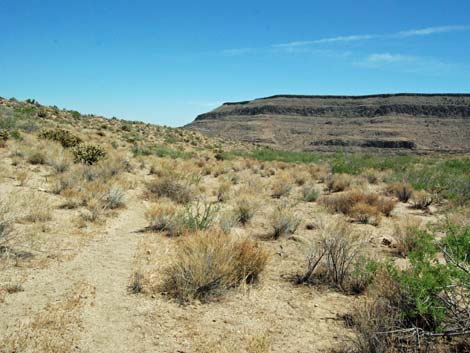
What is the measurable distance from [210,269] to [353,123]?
8605 centimetres

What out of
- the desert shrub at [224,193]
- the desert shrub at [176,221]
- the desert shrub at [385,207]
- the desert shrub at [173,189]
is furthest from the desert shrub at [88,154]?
the desert shrub at [385,207]

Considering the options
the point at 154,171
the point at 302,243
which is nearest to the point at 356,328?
the point at 302,243

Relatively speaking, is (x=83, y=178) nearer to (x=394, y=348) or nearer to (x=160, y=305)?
(x=160, y=305)

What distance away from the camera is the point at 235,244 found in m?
5.68

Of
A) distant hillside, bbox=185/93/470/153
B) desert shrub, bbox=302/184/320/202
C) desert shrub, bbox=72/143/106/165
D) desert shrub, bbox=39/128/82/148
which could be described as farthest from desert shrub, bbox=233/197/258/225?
distant hillside, bbox=185/93/470/153

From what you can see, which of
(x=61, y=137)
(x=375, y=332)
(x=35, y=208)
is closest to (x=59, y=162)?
(x=35, y=208)

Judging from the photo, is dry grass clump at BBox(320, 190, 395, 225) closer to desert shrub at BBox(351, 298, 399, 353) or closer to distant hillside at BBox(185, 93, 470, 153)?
desert shrub at BBox(351, 298, 399, 353)

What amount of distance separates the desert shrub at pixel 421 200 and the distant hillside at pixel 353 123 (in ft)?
189

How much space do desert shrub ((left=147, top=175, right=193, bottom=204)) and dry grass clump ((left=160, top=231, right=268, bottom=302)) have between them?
496 centimetres

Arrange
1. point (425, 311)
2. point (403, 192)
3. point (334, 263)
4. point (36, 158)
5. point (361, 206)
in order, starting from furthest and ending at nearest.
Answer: point (36, 158) < point (403, 192) < point (361, 206) < point (334, 263) < point (425, 311)

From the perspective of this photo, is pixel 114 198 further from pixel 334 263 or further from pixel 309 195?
pixel 309 195

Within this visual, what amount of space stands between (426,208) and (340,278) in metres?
7.64

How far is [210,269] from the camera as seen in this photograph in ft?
16.4

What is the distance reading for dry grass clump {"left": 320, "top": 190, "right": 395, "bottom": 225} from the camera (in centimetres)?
973
